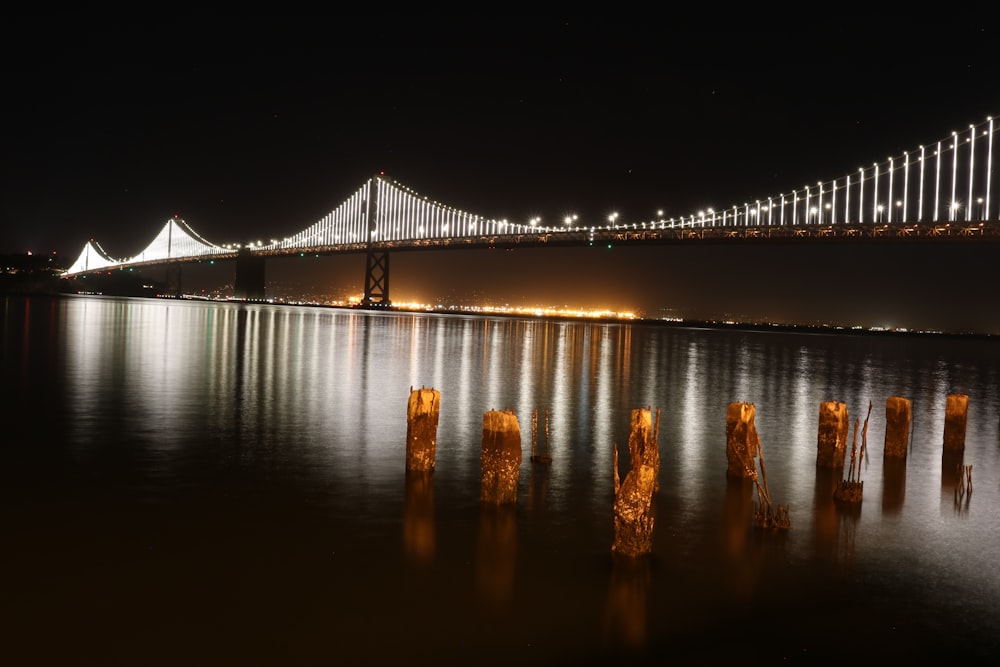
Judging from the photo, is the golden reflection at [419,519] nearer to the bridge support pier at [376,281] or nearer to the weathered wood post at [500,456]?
the weathered wood post at [500,456]

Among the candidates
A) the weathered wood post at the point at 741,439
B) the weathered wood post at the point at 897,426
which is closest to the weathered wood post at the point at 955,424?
the weathered wood post at the point at 897,426

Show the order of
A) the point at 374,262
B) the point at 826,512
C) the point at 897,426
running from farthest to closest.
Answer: the point at 374,262 → the point at 897,426 → the point at 826,512

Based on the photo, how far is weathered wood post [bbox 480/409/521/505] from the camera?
6176mm

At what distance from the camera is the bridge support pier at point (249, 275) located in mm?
78312

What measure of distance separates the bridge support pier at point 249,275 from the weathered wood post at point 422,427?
240ft

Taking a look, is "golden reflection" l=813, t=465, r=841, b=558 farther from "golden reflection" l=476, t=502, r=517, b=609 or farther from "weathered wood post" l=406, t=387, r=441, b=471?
"weathered wood post" l=406, t=387, r=441, b=471

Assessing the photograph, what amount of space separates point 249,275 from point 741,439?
250 feet

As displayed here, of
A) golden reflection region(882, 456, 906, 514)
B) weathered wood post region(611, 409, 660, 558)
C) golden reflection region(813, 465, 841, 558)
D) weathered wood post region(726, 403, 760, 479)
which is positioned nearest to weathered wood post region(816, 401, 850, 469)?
golden reflection region(813, 465, 841, 558)

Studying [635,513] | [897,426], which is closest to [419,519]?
[635,513]

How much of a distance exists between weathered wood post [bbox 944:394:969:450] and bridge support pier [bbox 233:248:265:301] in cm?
7256

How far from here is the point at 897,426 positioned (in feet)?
29.7

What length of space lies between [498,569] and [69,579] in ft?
7.34

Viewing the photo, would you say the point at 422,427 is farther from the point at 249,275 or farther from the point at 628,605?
the point at 249,275

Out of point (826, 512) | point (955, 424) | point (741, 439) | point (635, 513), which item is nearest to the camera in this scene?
point (635, 513)
